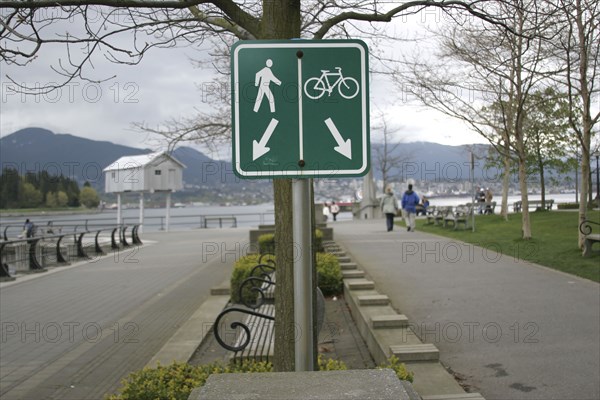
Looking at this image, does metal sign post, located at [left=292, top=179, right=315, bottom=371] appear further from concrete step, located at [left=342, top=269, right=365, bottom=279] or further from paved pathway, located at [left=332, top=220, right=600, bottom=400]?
concrete step, located at [left=342, top=269, right=365, bottom=279]

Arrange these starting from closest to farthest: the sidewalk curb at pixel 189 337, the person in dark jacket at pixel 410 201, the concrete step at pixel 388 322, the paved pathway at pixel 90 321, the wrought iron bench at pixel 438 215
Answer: the paved pathway at pixel 90 321 < the sidewalk curb at pixel 189 337 < the concrete step at pixel 388 322 < the person in dark jacket at pixel 410 201 < the wrought iron bench at pixel 438 215

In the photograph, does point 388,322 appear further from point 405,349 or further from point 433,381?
point 433,381

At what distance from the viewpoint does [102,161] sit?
43750 mm

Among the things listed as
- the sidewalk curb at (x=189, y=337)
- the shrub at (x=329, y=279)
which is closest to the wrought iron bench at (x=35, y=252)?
the sidewalk curb at (x=189, y=337)

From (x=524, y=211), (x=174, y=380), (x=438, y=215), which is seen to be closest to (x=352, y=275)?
(x=174, y=380)

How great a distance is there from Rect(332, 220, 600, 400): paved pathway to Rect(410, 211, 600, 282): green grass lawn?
0.52m

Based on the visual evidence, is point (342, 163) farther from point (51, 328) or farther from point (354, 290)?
point (51, 328)

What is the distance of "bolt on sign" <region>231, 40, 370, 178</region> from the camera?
2572mm

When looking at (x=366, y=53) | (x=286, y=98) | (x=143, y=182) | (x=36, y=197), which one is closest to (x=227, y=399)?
(x=286, y=98)

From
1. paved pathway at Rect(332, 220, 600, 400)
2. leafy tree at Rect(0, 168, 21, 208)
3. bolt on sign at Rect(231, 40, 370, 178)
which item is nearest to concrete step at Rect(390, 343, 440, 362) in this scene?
paved pathway at Rect(332, 220, 600, 400)

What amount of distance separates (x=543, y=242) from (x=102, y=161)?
3374 centimetres

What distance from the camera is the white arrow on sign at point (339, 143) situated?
258 centimetres

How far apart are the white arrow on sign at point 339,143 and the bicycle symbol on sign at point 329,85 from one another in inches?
5.0

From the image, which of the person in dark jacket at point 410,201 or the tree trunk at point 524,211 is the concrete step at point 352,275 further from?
the person in dark jacket at point 410,201
